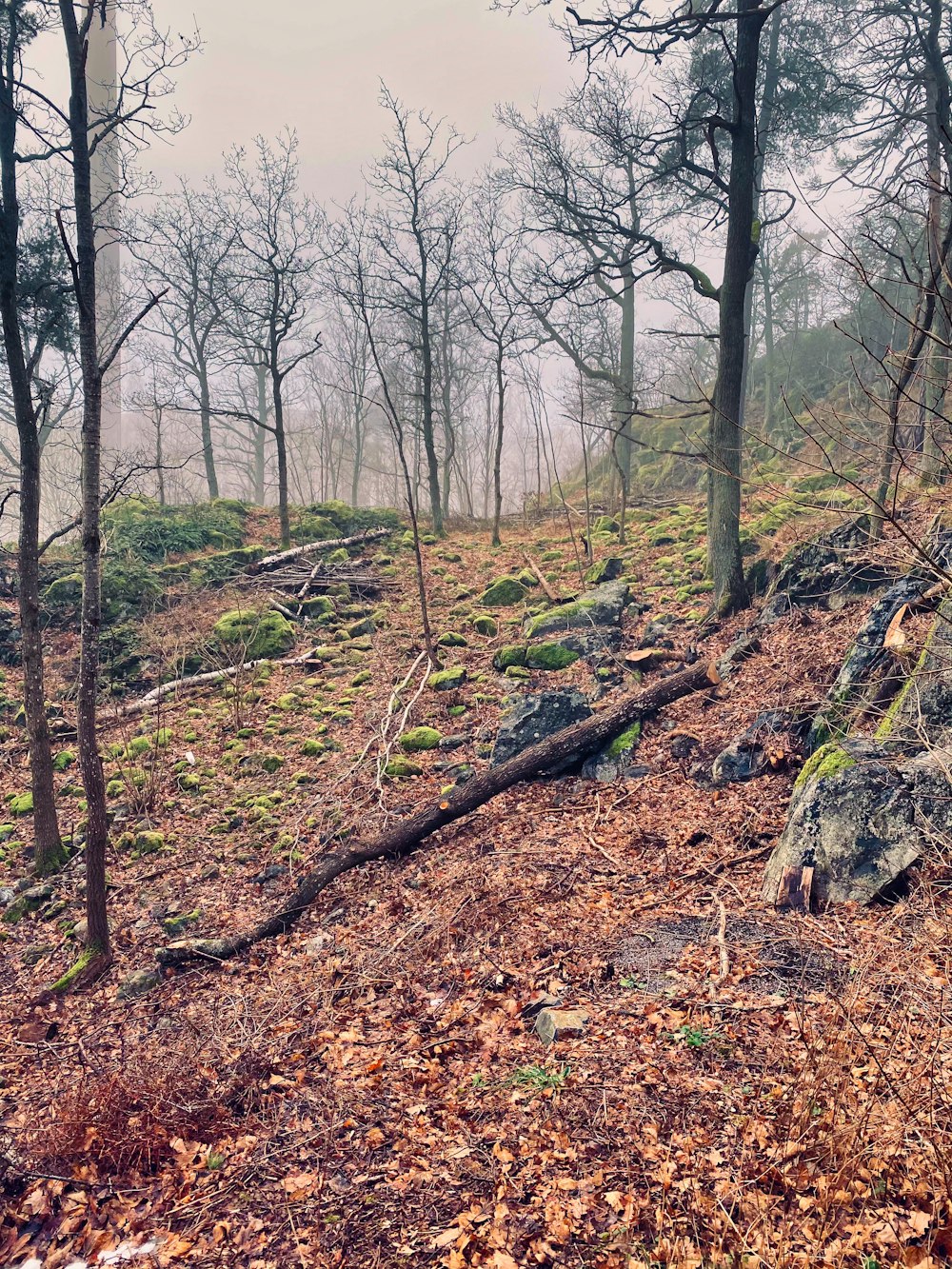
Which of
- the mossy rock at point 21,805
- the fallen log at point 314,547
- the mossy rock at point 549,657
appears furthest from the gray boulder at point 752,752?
the fallen log at point 314,547

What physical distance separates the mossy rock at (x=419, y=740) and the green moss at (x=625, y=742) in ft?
8.97

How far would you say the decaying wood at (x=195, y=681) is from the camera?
11.2 meters

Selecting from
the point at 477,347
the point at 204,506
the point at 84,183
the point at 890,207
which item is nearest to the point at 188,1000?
the point at 84,183

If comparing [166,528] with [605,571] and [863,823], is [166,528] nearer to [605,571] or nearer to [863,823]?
[605,571]

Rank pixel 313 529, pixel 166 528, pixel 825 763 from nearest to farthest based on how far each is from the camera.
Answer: pixel 825 763 → pixel 166 528 → pixel 313 529

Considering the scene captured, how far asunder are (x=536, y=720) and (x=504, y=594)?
21.3ft

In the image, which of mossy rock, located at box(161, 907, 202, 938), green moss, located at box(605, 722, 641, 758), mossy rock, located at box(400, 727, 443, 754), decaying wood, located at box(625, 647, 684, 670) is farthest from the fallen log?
green moss, located at box(605, 722, 641, 758)

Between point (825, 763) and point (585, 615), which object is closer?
point (825, 763)

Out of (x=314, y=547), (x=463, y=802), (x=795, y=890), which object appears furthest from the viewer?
(x=314, y=547)

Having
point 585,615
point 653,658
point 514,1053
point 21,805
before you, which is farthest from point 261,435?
point 514,1053

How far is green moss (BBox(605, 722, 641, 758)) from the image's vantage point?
7.55 meters

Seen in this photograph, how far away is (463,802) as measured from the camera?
23.9 feet

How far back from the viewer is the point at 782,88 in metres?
13.2

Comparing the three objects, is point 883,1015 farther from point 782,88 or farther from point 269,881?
point 782,88
